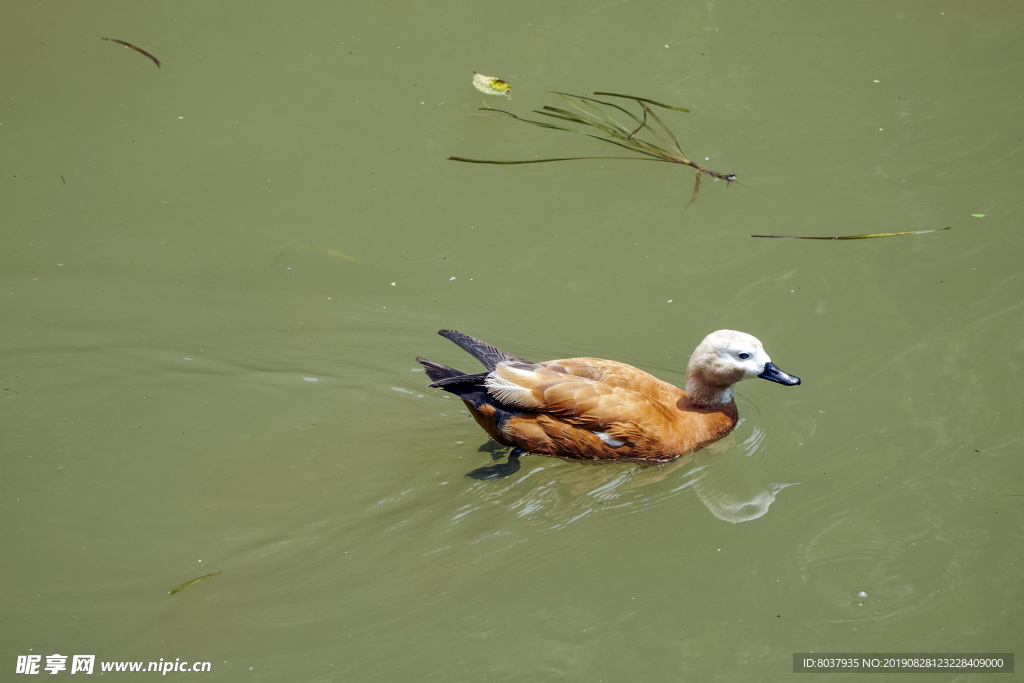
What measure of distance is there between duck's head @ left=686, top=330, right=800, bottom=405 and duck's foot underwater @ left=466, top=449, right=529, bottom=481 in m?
1.10

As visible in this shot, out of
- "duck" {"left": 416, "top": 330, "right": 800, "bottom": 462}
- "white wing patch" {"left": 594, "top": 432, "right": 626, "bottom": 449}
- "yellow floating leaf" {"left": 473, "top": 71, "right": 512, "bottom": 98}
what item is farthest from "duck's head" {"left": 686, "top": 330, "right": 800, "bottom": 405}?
"yellow floating leaf" {"left": 473, "top": 71, "right": 512, "bottom": 98}

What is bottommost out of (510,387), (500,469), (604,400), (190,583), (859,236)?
(190,583)

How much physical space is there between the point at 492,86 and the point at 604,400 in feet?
10.9

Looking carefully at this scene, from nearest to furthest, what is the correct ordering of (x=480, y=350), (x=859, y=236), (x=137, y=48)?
1. (x=480, y=350)
2. (x=859, y=236)
3. (x=137, y=48)

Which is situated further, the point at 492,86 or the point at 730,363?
the point at 492,86

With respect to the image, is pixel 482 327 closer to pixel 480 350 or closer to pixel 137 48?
pixel 480 350

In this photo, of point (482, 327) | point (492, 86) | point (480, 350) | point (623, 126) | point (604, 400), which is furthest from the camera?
point (492, 86)

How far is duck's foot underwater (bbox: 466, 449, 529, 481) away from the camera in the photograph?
4.63m

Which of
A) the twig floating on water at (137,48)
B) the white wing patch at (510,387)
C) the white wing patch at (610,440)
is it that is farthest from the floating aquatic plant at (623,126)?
the twig floating on water at (137,48)

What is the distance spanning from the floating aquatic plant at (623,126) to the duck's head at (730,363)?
193cm

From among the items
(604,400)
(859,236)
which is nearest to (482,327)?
(604,400)

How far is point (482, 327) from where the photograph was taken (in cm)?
524

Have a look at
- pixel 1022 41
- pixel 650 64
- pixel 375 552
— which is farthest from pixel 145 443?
pixel 1022 41

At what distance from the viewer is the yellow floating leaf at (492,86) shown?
6.67m
